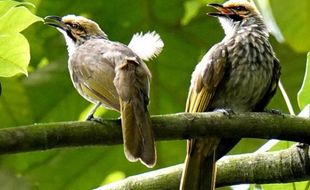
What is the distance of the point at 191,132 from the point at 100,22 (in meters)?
1.99

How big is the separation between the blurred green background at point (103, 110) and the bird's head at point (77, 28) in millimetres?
44

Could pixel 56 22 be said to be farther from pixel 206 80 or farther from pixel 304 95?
pixel 304 95

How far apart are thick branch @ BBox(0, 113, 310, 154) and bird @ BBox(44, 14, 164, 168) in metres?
0.08

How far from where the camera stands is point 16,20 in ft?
9.70

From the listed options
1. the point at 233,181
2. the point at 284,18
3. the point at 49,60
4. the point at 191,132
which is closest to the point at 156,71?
the point at 49,60

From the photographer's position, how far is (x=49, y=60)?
15.3ft

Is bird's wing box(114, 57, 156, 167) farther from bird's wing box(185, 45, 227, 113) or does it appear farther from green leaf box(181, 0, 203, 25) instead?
green leaf box(181, 0, 203, 25)

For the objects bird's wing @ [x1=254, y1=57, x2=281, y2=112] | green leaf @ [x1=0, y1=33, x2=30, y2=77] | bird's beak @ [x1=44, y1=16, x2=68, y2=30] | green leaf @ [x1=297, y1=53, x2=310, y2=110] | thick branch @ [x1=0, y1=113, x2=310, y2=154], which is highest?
green leaf @ [x1=0, y1=33, x2=30, y2=77]

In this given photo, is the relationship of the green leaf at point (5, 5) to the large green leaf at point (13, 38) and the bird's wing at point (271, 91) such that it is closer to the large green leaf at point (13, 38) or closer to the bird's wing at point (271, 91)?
the large green leaf at point (13, 38)

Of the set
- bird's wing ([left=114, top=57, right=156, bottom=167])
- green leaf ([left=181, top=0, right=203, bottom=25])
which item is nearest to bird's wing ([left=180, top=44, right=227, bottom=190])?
green leaf ([left=181, top=0, right=203, bottom=25])

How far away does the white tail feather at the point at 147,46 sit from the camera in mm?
4324

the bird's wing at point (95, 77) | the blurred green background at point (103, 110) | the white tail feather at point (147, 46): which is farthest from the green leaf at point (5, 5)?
the blurred green background at point (103, 110)

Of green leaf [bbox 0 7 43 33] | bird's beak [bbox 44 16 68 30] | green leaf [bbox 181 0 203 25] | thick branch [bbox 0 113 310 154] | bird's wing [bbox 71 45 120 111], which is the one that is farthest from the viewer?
green leaf [bbox 181 0 203 25]

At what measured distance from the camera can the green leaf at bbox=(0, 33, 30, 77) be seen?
300cm
